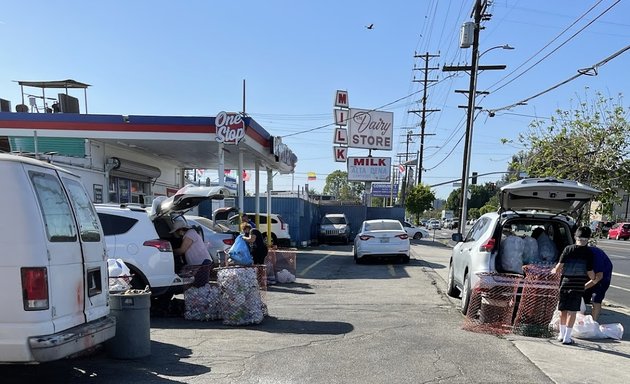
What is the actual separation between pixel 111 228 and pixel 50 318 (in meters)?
3.92

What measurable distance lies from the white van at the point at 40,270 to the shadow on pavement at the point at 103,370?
→ 0.73 metres

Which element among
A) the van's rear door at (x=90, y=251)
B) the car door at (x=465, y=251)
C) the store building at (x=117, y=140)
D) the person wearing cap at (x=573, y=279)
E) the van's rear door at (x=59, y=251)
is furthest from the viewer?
the store building at (x=117, y=140)

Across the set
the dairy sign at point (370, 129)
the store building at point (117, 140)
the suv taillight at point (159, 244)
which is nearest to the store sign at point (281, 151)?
the store building at point (117, 140)

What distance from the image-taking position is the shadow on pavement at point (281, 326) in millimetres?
7555

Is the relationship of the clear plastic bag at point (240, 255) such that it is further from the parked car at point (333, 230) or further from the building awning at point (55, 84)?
the parked car at point (333, 230)

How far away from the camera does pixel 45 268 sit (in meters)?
4.38

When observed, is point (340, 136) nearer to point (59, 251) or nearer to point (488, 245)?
point (488, 245)

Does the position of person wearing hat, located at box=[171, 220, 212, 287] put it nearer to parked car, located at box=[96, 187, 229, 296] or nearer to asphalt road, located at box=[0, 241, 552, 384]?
parked car, located at box=[96, 187, 229, 296]

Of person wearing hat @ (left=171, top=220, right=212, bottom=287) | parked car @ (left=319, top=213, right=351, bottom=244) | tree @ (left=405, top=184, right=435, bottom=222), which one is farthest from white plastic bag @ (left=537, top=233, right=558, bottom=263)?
tree @ (left=405, top=184, right=435, bottom=222)

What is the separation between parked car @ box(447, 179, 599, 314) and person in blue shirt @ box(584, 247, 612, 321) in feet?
2.96

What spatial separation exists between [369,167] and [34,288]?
35.6m

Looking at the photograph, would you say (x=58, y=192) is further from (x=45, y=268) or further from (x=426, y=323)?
(x=426, y=323)

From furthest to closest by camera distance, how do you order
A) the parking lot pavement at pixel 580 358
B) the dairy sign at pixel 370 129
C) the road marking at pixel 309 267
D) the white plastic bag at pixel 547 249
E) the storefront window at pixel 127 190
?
the dairy sign at pixel 370 129
the storefront window at pixel 127 190
the road marking at pixel 309 267
the white plastic bag at pixel 547 249
the parking lot pavement at pixel 580 358

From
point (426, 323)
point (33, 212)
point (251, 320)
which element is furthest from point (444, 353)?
point (33, 212)
